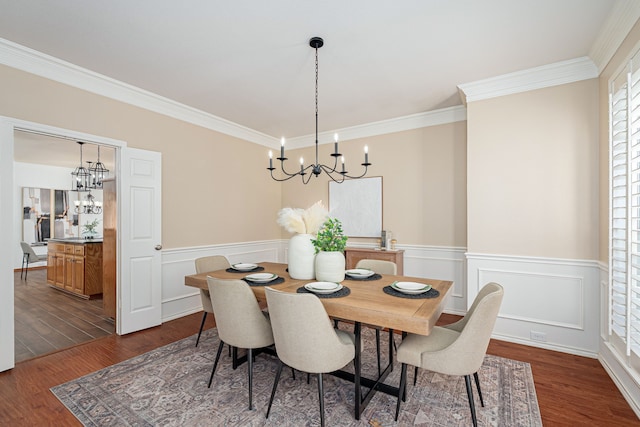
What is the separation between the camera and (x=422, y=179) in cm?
424

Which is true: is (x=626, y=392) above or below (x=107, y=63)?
below

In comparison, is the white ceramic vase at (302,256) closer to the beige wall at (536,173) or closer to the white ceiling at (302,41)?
the white ceiling at (302,41)

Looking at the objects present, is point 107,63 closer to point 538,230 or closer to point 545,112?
point 545,112

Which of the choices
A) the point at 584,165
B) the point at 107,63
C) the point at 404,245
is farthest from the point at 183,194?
the point at 584,165

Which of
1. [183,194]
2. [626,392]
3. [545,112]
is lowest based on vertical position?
[626,392]

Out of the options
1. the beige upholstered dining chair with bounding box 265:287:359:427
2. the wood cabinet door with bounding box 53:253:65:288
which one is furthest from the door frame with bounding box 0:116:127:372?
the wood cabinet door with bounding box 53:253:65:288

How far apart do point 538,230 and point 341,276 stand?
6.94ft

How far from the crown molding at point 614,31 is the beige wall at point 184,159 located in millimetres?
4249

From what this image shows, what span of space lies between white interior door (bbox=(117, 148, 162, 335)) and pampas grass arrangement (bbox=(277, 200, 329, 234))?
6.49ft

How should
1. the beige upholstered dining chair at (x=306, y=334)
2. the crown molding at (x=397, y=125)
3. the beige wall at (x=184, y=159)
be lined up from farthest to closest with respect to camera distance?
1. the crown molding at (x=397, y=125)
2. the beige wall at (x=184, y=159)
3. the beige upholstered dining chair at (x=306, y=334)

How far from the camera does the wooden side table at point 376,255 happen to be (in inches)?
161

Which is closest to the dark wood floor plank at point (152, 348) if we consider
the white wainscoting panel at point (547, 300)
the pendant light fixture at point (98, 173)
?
the white wainscoting panel at point (547, 300)

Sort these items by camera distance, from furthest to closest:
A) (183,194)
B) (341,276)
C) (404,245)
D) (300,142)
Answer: (300,142) < (404,245) < (183,194) < (341,276)

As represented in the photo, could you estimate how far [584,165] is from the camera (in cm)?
282
